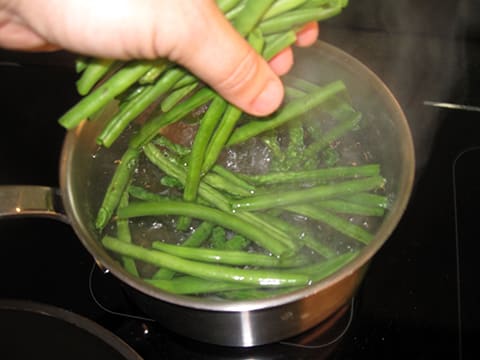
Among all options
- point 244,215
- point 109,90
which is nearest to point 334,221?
point 244,215

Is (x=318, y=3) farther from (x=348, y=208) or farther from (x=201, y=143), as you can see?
(x=348, y=208)

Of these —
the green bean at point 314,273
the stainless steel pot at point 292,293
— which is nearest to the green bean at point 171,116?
the stainless steel pot at point 292,293

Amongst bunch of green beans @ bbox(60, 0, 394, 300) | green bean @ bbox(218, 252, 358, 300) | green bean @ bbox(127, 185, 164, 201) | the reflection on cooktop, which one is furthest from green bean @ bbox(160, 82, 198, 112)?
the reflection on cooktop

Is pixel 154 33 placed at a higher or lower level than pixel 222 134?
higher

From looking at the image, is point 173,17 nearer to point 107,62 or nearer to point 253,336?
point 107,62

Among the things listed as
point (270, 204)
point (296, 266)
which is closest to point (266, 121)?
point (270, 204)

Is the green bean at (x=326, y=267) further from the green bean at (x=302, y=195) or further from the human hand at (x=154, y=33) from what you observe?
the human hand at (x=154, y=33)

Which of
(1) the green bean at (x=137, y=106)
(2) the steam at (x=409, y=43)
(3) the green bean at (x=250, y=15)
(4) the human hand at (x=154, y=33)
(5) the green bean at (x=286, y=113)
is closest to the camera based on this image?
(4) the human hand at (x=154, y=33)
